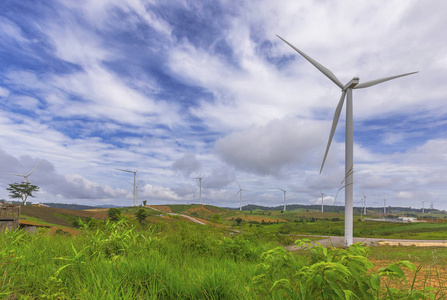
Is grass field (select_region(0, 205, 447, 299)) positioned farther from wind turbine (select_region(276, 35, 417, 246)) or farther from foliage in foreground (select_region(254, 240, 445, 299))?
wind turbine (select_region(276, 35, 417, 246))

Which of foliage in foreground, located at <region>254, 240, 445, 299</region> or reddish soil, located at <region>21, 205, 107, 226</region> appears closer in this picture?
foliage in foreground, located at <region>254, 240, 445, 299</region>

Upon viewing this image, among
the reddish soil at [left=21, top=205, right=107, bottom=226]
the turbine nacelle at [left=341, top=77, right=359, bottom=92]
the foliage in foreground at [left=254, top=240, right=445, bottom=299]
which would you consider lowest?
the reddish soil at [left=21, top=205, right=107, bottom=226]

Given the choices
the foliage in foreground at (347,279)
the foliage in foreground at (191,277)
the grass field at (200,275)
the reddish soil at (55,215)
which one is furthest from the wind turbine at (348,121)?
the reddish soil at (55,215)

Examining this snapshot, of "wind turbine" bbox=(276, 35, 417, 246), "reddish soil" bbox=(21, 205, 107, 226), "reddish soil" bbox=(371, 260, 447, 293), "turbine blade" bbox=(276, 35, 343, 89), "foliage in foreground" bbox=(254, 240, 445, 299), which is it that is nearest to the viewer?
"foliage in foreground" bbox=(254, 240, 445, 299)

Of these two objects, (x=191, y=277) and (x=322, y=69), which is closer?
(x=191, y=277)

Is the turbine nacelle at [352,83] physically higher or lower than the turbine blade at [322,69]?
lower

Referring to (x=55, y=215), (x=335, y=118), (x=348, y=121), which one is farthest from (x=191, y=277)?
(x=55, y=215)

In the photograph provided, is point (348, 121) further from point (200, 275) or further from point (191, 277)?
point (191, 277)

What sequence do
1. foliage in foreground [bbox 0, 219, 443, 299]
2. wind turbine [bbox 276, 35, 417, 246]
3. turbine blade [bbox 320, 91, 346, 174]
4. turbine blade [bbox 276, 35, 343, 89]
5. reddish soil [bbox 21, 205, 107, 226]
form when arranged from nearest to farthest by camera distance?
foliage in foreground [bbox 0, 219, 443, 299] < turbine blade [bbox 320, 91, 346, 174] < wind turbine [bbox 276, 35, 417, 246] < turbine blade [bbox 276, 35, 343, 89] < reddish soil [bbox 21, 205, 107, 226]

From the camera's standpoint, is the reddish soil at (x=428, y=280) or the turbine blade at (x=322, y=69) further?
the turbine blade at (x=322, y=69)

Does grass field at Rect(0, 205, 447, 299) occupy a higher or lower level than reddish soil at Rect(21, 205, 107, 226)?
higher

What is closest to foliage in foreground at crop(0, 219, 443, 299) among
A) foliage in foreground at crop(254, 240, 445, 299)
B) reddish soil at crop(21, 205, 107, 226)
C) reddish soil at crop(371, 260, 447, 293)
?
foliage in foreground at crop(254, 240, 445, 299)

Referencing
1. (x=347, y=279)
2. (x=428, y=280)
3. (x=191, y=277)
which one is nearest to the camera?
(x=347, y=279)

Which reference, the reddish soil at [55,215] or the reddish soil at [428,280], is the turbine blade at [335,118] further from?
the reddish soil at [55,215]
